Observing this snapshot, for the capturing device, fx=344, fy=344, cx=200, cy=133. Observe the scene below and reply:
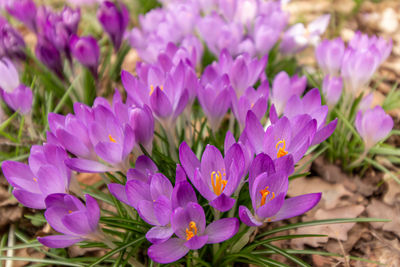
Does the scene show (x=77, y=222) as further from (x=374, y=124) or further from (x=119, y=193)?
(x=374, y=124)

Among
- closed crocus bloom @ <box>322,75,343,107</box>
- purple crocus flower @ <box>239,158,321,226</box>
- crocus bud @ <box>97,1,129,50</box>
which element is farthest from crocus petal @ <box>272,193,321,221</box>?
crocus bud @ <box>97,1,129,50</box>

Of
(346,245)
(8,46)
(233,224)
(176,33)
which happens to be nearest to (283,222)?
(346,245)

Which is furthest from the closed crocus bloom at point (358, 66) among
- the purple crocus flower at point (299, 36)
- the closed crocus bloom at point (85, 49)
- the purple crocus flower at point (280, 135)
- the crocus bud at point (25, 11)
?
the crocus bud at point (25, 11)

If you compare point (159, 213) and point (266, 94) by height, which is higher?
point (266, 94)

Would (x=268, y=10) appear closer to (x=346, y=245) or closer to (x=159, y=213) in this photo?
(x=346, y=245)

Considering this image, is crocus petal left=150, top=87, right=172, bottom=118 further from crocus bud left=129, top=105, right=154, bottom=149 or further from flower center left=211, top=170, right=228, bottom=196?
flower center left=211, top=170, right=228, bottom=196

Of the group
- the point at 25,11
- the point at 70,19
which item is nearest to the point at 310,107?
the point at 70,19
